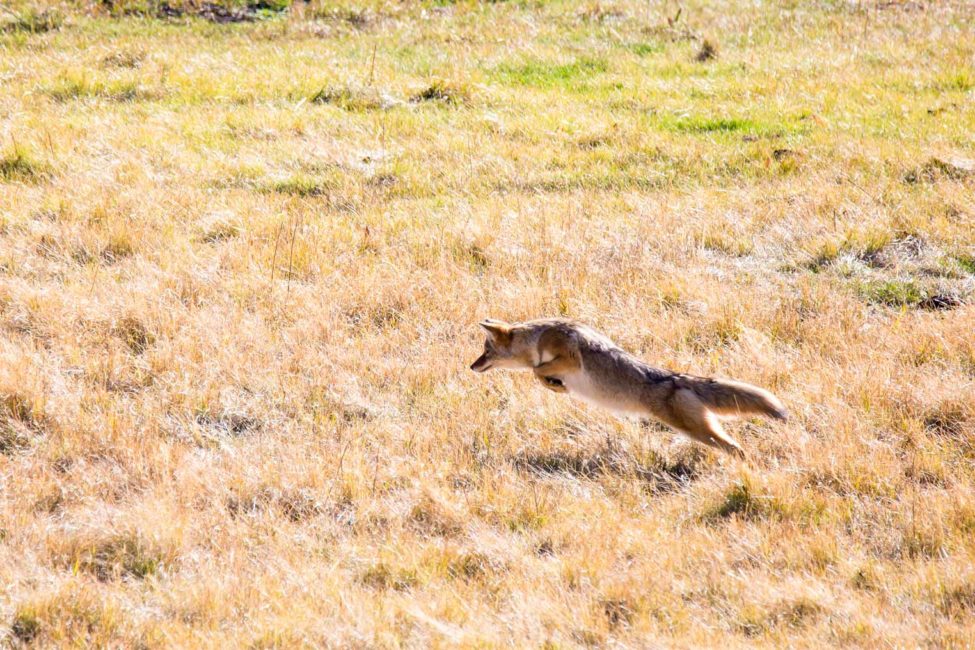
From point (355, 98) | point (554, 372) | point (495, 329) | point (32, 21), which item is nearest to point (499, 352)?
point (495, 329)

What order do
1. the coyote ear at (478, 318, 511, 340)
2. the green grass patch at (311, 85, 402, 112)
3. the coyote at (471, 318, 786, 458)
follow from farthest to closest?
1. the green grass patch at (311, 85, 402, 112)
2. the coyote ear at (478, 318, 511, 340)
3. the coyote at (471, 318, 786, 458)

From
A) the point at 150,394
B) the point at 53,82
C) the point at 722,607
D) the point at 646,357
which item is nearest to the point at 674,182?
the point at 646,357

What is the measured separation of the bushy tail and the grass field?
366mm

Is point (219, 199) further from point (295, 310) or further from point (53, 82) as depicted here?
point (53, 82)

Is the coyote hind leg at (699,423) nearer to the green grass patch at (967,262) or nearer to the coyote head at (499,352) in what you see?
the coyote head at (499,352)

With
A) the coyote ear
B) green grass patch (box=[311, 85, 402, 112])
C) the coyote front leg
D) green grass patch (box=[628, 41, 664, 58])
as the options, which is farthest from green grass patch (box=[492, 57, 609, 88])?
the coyote front leg

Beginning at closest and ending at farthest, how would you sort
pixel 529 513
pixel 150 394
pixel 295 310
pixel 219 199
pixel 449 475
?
pixel 529 513
pixel 449 475
pixel 150 394
pixel 295 310
pixel 219 199

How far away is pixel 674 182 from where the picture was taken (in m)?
11.6

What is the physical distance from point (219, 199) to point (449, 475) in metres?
5.56

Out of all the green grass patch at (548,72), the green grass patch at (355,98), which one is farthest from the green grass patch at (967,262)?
the green grass patch at (355,98)

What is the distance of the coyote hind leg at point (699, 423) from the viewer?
6137 millimetres

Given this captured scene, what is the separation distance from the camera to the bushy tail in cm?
596

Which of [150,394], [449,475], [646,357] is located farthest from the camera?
[646,357]

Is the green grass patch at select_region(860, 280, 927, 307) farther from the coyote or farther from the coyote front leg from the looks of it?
the coyote front leg
